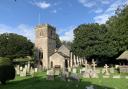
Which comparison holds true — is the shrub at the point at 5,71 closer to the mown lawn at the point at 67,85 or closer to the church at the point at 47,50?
the mown lawn at the point at 67,85

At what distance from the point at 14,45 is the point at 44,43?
9.37m

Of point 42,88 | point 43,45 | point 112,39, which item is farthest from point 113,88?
point 43,45

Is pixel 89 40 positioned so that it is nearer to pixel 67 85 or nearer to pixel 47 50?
pixel 47 50

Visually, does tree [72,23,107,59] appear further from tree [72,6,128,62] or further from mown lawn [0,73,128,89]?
mown lawn [0,73,128,89]

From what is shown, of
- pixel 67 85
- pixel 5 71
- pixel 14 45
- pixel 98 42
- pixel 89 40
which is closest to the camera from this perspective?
pixel 67 85

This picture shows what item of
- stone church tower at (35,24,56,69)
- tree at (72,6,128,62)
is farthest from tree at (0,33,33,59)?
tree at (72,6,128,62)

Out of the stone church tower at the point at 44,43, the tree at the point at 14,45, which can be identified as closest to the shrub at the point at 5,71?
the tree at the point at 14,45

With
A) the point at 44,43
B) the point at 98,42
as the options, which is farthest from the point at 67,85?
the point at 44,43

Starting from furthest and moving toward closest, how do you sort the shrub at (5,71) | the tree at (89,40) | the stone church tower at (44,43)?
the stone church tower at (44,43) < the tree at (89,40) < the shrub at (5,71)

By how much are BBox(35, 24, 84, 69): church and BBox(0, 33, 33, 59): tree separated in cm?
365

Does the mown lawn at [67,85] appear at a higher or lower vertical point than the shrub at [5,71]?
lower

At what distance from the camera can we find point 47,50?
293 feet

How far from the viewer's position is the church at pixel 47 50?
276 feet

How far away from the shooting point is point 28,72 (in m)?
44.3
